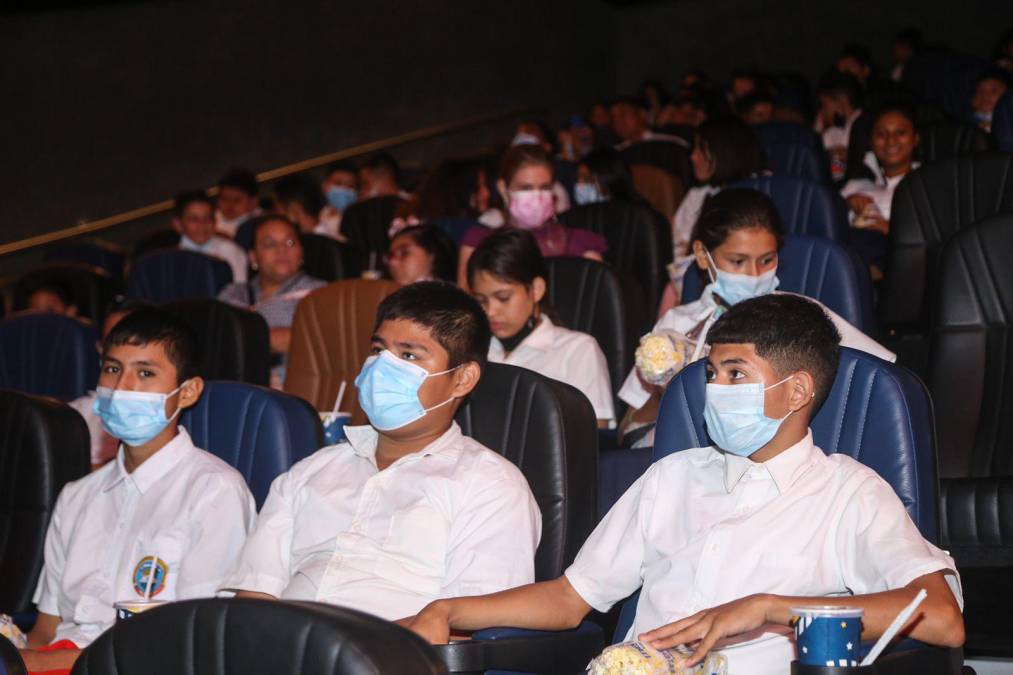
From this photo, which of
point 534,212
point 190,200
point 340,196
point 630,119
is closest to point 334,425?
point 534,212

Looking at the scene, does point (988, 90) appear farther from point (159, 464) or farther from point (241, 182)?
point (159, 464)

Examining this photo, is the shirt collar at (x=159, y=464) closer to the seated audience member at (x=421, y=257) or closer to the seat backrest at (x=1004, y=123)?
the seated audience member at (x=421, y=257)

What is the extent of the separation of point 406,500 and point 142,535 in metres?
0.72

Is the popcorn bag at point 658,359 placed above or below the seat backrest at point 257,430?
above

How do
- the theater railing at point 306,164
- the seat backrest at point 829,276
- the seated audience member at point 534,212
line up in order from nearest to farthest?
1. the seat backrest at point 829,276
2. the seated audience member at point 534,212
3. the theater railing at point 306,164

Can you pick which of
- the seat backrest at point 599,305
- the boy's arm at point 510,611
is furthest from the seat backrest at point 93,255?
the boy's arm at point 510,611

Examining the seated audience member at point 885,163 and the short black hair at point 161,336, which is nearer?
the short black hair at point 161,336

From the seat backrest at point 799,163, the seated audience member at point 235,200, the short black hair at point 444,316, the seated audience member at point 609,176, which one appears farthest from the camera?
the seated audience member at point 235,200

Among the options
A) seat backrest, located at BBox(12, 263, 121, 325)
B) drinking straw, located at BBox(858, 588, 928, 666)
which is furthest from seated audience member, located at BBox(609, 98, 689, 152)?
drinking straw, located at BBox(858, 588, 928, 666)

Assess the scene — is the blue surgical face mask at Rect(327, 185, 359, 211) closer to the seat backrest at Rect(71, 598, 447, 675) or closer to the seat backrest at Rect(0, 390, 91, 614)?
the seat backrest at Rect(0, 390, 91, 614)

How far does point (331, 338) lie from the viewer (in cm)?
498

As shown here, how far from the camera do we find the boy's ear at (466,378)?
307cm

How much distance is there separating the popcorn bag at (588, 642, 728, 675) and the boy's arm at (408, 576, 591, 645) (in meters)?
0.38

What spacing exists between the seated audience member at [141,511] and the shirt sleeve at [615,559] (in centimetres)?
89
